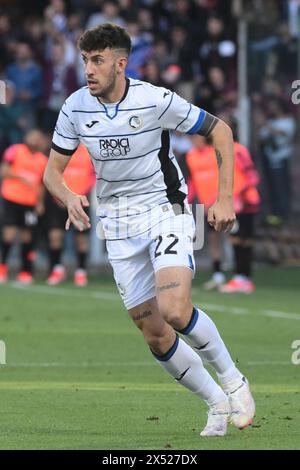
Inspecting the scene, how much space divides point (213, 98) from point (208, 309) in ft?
24.4

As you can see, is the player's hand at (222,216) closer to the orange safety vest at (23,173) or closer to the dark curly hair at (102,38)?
the dark curly hair at (102,38)

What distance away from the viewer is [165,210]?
356 inches

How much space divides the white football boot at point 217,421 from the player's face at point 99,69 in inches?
77.9

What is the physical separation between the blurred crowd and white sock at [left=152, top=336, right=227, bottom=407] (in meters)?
15.8

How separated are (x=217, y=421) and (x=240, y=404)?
170 mm

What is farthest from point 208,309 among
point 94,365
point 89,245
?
point 89,245

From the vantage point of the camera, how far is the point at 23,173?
23031mm

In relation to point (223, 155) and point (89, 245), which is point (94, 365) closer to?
point (223, 155)

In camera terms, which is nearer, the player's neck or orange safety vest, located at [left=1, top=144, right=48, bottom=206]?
the player's neck

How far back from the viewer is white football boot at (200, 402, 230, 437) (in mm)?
8711

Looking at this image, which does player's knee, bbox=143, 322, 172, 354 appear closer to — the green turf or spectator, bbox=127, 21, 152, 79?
the green turf

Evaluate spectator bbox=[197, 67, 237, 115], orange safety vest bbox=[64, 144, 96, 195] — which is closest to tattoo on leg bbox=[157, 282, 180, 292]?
orange safety vest bbox=[64, 144, 96, 195]

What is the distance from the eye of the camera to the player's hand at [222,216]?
857 cm

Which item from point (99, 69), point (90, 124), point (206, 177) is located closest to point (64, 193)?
point (90, 124)
